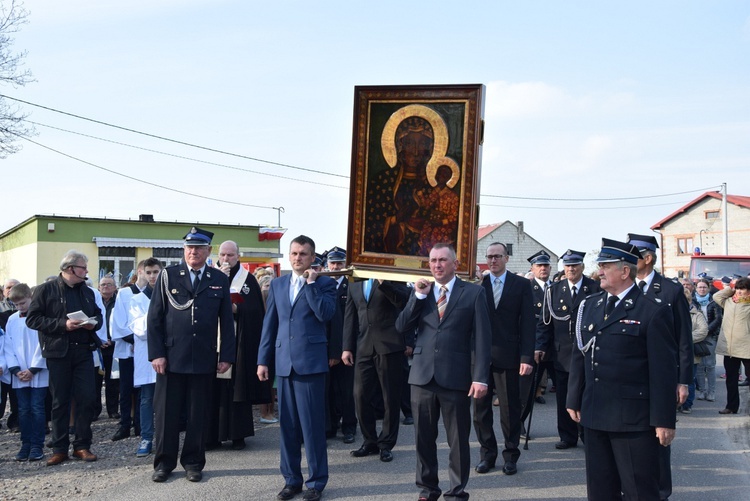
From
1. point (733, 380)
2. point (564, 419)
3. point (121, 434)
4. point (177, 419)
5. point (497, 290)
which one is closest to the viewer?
point (177, 419)

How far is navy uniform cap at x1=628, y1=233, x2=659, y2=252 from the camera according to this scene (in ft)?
22.1

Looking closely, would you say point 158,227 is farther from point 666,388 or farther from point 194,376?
point 666,388

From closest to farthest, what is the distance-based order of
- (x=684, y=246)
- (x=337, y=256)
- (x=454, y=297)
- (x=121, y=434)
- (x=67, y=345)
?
(x=454, y=297)
(x=67, y=345)
(x=121, y=434)
(x=337, y=256)
(x=684, y=246)

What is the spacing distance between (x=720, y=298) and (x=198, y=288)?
950cm

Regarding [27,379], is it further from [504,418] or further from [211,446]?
[504,418]

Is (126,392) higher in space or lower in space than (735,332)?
lower

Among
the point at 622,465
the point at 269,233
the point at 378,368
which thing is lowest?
the point at 622,465

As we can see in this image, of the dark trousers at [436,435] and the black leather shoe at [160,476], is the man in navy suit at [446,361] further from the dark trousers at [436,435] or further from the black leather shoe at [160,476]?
the black leather shoe at [160,476]

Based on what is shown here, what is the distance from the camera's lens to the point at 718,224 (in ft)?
174

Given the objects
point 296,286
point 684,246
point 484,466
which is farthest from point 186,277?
point 684,246

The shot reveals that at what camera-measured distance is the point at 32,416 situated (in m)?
8.05

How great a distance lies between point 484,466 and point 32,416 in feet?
16.1

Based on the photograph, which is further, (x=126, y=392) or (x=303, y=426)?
(x=126, y=392)

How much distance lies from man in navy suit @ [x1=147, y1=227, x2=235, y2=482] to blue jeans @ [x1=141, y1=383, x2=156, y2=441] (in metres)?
1.01
